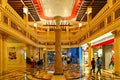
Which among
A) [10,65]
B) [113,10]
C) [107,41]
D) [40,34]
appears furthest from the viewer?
[40,34]

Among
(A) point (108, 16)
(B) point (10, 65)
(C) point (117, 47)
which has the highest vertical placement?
(A) point (108, 16)

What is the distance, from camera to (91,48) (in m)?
19.8

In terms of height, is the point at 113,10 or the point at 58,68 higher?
the point at 113,10

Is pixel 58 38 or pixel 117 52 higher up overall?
pixel 58 38

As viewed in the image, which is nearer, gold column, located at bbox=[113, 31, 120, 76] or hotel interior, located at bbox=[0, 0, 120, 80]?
gold column, located at bbox=[113, 31, 120, 76]

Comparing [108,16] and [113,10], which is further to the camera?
[108,16]

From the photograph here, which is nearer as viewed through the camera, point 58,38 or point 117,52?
point 117,52

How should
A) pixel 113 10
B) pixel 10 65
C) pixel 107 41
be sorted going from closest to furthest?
pixel 113 10
pixel 107 41
pixel 10 65

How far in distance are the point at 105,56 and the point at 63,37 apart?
13335 millimetres

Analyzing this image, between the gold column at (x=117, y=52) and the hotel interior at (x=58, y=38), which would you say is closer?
the gold column at (x=117, y=52)

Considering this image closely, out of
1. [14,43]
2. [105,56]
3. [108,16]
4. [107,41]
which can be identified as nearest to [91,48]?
[105,56]

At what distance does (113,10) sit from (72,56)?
69.0ft

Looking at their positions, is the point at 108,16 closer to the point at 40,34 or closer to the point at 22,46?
the point at 22,46

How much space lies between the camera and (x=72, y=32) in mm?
30531
